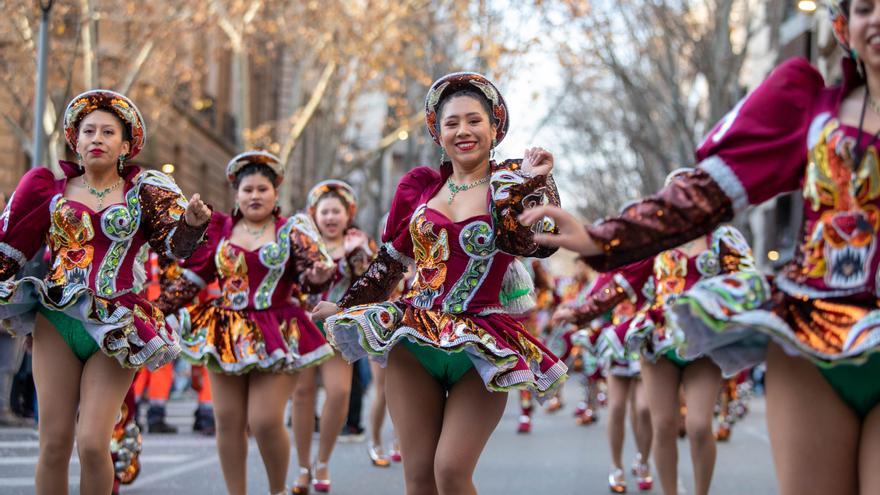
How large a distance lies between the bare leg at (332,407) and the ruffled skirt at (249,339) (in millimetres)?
1450

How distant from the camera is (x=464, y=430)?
5328 mm

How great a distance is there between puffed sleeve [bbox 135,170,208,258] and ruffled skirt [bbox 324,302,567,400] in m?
1.12

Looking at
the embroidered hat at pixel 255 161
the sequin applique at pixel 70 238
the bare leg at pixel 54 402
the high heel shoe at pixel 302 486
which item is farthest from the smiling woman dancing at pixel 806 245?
the high heel shoe at pixel 302 486

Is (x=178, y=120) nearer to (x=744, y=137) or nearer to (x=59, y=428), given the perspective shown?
(x=59, y=428)

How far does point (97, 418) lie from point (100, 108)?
1.63 metres

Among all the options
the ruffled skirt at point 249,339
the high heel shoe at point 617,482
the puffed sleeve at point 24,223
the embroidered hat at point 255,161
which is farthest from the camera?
the high heel shoe at point 617,482

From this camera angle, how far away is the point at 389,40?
25.3 m

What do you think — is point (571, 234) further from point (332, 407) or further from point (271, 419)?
point (332, 407)

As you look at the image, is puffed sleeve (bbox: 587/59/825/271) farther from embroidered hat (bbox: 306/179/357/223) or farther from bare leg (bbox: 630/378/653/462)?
→ embroidered hat (bbox: 306/179/357/223)

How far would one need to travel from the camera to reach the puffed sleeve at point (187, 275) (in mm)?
8062

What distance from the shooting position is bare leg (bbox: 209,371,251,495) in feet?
24.7

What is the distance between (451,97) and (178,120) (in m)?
28.9

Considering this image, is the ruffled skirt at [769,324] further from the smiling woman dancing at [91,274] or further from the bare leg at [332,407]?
the bare leg at [332,407]

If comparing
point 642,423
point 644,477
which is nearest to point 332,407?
point 642,423
